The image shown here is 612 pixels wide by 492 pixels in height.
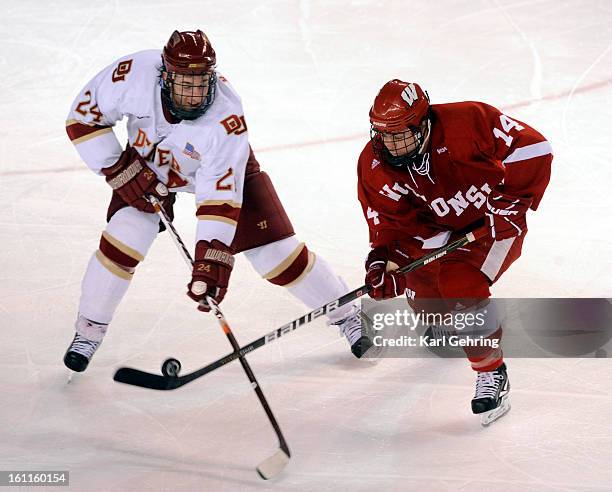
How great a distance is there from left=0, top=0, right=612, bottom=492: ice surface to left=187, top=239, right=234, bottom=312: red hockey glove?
15.5 inches

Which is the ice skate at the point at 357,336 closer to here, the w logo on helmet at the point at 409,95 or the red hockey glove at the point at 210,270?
the red hockey glove at the point at 210,270

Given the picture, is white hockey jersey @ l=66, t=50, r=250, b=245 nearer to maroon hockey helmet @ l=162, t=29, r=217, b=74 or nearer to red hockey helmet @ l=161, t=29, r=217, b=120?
red hockey helmet @ l=161, t=29, r=217, b=120

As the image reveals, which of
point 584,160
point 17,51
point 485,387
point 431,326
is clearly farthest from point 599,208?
point 17,51

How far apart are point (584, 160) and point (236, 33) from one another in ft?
7.48

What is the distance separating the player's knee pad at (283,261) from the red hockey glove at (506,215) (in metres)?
0.64

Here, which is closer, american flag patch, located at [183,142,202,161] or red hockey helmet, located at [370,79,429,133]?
red hockey helmet, located at [370,79,429,133]

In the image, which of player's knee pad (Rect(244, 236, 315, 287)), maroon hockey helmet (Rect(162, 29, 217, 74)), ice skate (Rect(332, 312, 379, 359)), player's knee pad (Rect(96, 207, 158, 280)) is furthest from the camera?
ice skate (Rect(332, 312, 379, 359))

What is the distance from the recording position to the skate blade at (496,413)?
3.06m

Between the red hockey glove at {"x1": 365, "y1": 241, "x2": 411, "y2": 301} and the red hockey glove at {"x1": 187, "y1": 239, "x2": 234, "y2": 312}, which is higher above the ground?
the red hockey glove at {"x1": 187, "y1": 239, "x2": 234, "y2": 312}

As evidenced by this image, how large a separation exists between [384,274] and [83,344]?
3.15ft

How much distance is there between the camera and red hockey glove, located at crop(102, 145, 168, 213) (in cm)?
323

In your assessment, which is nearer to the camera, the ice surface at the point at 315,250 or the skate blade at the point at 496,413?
the ice surface at the point at 315,250

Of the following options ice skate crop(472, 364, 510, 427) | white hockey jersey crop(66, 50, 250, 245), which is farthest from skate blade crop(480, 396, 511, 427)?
white hockey jersey crop(66, 50, 250, 245)

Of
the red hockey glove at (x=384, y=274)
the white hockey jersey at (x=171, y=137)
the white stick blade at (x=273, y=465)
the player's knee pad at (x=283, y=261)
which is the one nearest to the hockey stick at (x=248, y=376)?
the white stick blade at (x=273, y=465)
